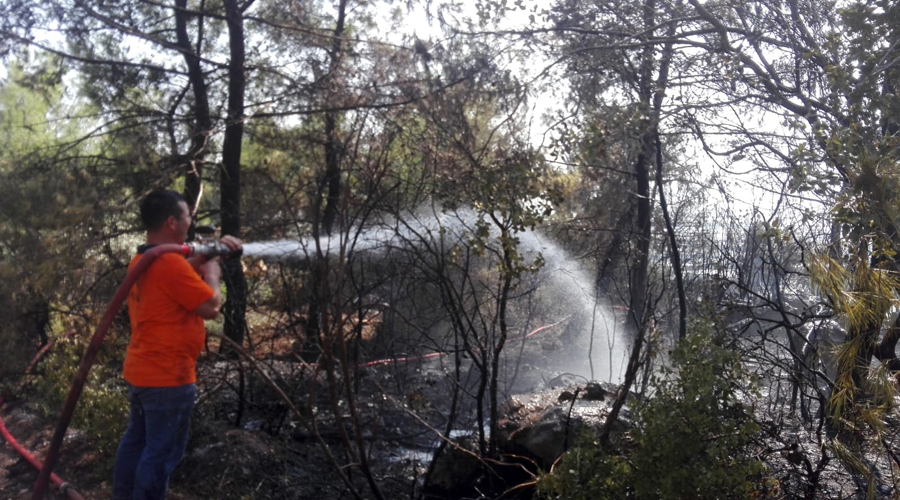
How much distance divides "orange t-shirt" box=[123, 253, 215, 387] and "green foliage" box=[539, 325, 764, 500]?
1852 mm

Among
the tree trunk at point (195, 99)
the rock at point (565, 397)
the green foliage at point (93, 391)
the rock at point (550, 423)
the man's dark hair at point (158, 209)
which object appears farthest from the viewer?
the tree trunk at point (195, 99)

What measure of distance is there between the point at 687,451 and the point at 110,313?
2.77 m

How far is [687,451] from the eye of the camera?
3762mm

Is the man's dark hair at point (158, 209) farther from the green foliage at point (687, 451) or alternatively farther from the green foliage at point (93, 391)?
the green foliage at point (93, 391)

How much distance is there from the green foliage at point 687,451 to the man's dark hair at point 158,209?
7.36 ft

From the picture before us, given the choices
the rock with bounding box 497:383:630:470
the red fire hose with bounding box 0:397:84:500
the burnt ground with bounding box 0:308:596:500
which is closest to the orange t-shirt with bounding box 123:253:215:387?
the burnt ground with bounding box 0:308:596:500

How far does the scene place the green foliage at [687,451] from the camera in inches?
145

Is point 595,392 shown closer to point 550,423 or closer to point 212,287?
point 550,423

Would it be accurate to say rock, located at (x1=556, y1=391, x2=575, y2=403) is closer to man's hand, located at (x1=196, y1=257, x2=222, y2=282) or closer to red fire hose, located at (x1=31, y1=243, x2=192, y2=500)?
man's hand, located at (x1=196, y1=257, x2=222, y2=282)

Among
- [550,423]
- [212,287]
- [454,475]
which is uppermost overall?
[212,287]

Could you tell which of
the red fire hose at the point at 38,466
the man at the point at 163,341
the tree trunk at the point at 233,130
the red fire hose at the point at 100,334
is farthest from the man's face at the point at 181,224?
the tree trunk at the point at 233,130

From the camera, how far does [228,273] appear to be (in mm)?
6516

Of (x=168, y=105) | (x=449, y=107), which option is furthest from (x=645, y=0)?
(x=168, y=105)

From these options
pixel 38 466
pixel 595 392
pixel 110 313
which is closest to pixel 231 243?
pixel 110 313
